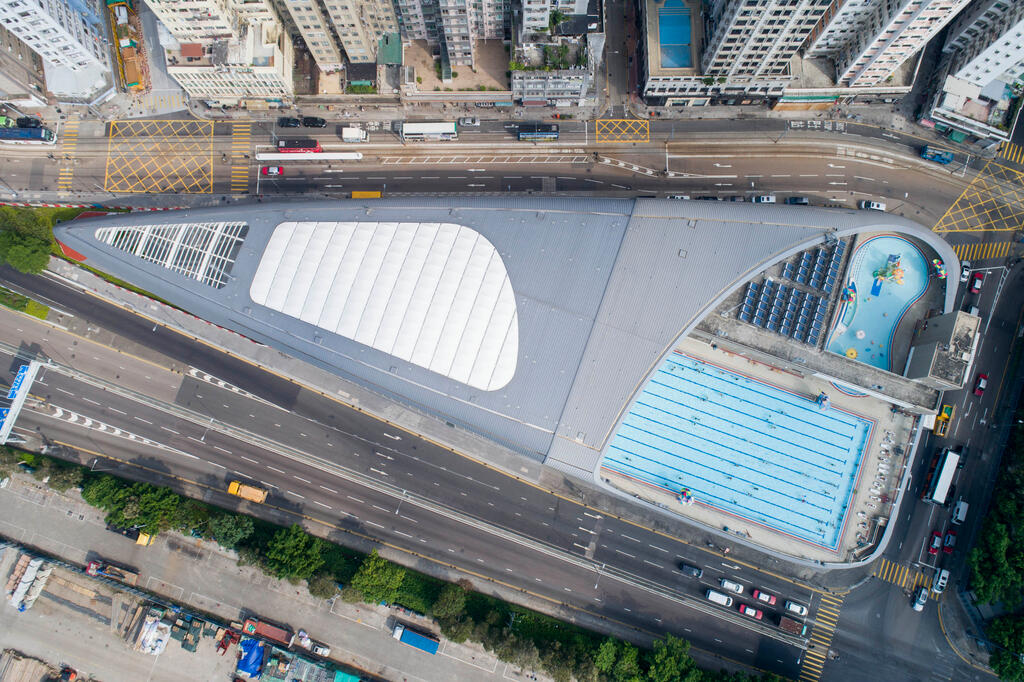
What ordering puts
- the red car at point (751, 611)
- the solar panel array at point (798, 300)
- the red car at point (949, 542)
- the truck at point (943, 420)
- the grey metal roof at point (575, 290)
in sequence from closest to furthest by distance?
the grey metal roof at point (575, 290) → the solar panel array at point (798, 300) → the red car at point (751, 611) → the red car at point (949, 542) → the truck at point (943, 420)

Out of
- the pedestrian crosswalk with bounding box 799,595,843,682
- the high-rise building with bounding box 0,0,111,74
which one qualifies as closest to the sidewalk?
the pedestrian crosswalk with bounding box 799,595,843,682

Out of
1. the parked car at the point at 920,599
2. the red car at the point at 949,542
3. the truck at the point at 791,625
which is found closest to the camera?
the truck at the point at 791,625

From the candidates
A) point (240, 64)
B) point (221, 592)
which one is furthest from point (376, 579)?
point (240, 64)

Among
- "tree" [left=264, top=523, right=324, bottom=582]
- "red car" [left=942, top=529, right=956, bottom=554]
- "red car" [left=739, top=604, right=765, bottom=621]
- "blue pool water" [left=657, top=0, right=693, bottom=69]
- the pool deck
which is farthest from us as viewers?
"blue pool water" [left=657, top=0, right=693, bottom=69]

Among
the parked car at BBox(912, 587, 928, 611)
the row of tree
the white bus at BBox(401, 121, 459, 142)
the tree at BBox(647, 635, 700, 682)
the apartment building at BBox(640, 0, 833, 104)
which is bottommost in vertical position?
the row of tree

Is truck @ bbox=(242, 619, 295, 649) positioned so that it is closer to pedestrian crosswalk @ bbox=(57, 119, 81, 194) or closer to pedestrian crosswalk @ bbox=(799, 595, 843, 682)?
pedestrian crosswalk @ bbox=(57, 119, 81, 194)

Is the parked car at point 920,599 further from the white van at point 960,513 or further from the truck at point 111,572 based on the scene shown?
the truck at point 111,572

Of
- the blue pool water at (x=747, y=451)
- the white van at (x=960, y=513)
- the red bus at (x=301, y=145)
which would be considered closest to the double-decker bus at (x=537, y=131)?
the red bus at (x=301, y=145)
